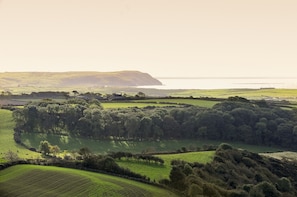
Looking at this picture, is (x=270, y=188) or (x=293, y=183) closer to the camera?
(x=270, y=188)

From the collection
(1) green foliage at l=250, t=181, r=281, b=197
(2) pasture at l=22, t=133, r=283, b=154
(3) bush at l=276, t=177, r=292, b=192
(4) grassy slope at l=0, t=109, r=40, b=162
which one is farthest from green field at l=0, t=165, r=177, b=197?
(2) pasture at l=22, t=133, r=283, b=154

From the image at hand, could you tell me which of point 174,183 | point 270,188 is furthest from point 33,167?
point 270,188

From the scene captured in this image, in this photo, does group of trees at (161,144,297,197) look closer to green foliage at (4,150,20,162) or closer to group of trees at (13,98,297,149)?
group of trees at (13,98,297,149)

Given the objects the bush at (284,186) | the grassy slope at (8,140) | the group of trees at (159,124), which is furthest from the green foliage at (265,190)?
the group of trees at (159,124)

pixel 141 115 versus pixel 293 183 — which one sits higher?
pixel 141 115

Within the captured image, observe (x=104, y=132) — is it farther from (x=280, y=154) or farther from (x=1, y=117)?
(x=280, y=154)

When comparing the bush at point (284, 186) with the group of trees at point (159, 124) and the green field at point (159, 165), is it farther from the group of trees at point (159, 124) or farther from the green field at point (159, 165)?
the group of trees at point (159, 124)

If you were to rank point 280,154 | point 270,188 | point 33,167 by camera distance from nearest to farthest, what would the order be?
1. point 33,167
2. point 270,188
3. point 280,154
